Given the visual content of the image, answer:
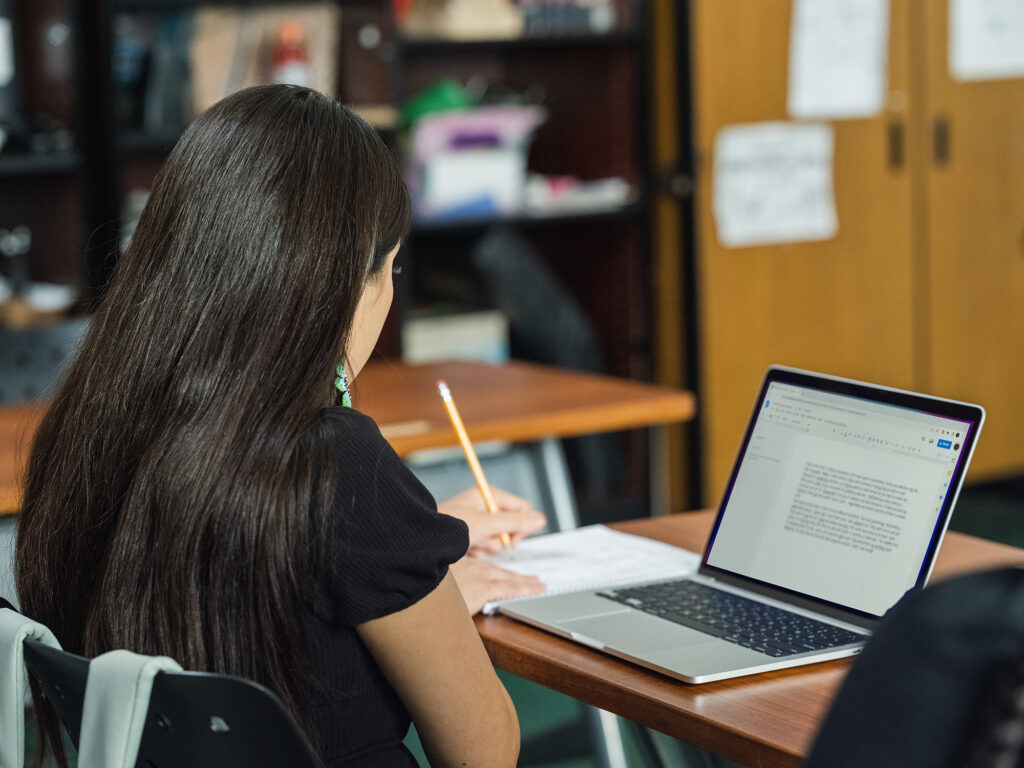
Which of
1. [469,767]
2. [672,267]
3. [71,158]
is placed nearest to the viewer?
[469,767]

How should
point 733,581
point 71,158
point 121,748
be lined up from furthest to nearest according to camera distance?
1. point 71,158
2. point 733,581
3. point 121,748

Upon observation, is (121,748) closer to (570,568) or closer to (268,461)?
(268,461)

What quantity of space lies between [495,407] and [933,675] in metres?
1.74

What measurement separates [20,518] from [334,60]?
93.9 inches

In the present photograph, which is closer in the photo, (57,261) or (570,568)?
(570,568)

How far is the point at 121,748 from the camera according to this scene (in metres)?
0.84

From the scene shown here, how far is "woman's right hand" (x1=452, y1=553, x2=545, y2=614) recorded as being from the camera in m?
1.31

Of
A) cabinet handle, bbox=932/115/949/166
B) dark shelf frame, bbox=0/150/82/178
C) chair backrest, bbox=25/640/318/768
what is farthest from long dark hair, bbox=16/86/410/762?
cabinet handle, bbox=932/115/949/166

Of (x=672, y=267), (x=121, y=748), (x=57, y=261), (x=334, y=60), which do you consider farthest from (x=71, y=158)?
(x=121, y=748)

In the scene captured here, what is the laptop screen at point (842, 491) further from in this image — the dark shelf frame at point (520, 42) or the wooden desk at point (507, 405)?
the dark shelf frame at point (520, 42)

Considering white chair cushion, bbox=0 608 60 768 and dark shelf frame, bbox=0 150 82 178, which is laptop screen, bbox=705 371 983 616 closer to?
white chair cushion, bbox=0 608 60 768

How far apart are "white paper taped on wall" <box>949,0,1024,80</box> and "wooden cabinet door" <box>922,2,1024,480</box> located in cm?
3

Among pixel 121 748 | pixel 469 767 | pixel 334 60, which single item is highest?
pixel 334 60

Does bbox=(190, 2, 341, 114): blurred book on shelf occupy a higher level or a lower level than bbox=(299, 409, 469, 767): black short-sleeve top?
higher
